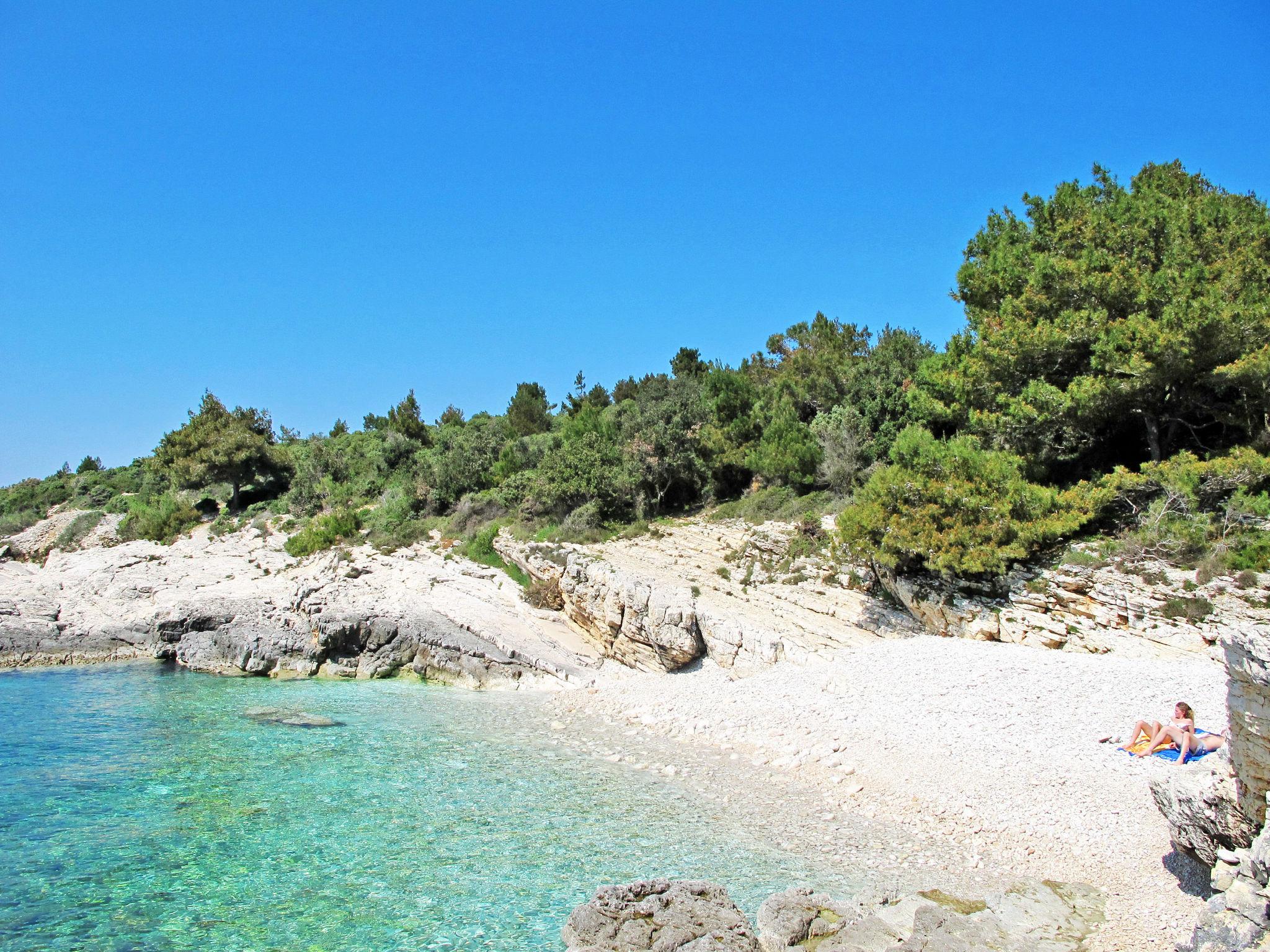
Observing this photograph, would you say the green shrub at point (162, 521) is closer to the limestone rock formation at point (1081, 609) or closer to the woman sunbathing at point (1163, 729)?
the limestone rock formation at point (1081, 609)

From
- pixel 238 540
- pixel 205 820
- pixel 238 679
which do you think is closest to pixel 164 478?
pixel 238 540

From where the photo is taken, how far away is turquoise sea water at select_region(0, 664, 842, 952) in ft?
25.5

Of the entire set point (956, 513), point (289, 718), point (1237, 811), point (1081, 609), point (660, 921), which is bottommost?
point (289, 718)

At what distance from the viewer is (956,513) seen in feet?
61.6

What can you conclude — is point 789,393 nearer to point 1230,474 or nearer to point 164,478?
point 1230,474

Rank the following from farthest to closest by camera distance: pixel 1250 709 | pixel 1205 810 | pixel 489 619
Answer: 1. pixel 489 619
2. pixel 1205 810
3. pixel 1250 709

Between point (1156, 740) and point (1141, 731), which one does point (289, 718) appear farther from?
point (1156, 740)

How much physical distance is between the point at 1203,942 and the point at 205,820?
1217 centimetres

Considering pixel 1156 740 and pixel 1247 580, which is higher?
pixel 1247 580

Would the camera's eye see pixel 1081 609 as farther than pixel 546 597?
No

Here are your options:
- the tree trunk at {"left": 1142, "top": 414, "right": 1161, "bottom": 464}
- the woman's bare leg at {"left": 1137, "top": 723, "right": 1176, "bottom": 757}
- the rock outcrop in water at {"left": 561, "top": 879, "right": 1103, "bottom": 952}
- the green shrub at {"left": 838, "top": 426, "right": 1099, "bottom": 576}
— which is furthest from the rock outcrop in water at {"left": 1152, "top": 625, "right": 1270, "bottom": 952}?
the tree trunk at {"left": 1142, "top": 414, "right": 1161, "bottom": 464}

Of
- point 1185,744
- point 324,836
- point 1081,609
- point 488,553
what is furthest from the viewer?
point 488,553

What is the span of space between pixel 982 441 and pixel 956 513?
242 inches

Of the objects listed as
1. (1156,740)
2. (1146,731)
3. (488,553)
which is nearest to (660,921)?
→ (1156,740)
